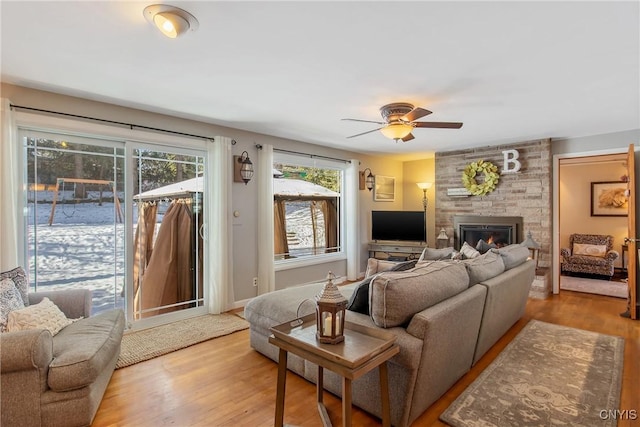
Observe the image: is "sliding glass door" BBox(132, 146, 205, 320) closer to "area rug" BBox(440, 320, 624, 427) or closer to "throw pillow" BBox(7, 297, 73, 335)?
"throw pillow" BBox(7, 297, 73, 335)

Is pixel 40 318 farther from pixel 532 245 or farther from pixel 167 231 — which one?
pixel 532 245

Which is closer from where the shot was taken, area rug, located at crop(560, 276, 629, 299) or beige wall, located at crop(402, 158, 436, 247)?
area rug, located at crop(560, 276, 629, 299)

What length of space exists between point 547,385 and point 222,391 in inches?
93.7

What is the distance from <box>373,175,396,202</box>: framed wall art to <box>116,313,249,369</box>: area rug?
12.0 feet

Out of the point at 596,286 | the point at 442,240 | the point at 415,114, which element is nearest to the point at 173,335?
the point at 415,114

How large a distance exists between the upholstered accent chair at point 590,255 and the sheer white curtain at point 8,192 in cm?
806

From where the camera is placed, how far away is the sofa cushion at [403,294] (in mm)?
1906

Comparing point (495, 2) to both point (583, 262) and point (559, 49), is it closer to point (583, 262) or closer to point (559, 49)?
point (559, 49)

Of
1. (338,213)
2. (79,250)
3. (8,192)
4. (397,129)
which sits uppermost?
(397,129)

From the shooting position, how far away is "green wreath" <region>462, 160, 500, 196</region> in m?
5.29

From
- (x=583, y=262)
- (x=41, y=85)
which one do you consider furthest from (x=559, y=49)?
(x=583, y=262)

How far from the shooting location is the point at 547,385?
2.39m

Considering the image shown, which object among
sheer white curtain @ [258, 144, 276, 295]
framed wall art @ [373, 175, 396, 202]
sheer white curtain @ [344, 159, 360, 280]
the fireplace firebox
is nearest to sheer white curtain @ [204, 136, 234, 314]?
sheer white curtain @ [258, 144, 276, 295]

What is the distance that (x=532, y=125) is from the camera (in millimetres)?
4086
